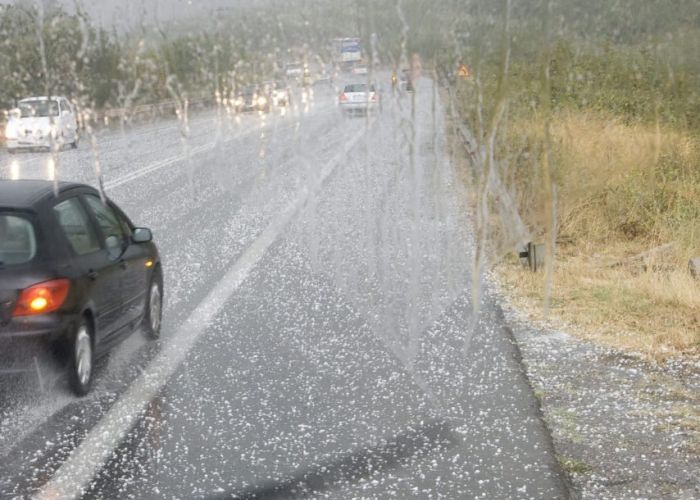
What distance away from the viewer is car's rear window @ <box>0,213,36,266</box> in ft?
19.1

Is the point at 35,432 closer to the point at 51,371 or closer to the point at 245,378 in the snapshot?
the point at 51,371

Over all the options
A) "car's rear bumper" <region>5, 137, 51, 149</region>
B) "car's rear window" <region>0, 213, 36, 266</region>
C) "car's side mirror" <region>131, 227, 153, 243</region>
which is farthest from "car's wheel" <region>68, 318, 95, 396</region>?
"car's rear bumper" <region>5, 137, 51, 149</region>

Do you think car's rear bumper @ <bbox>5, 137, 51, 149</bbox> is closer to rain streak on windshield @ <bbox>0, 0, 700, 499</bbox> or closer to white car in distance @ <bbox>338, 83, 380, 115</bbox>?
rain streak on windshield @ <bbox>0, 0, 700, 499</bbox>

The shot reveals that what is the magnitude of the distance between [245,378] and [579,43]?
1858 cm

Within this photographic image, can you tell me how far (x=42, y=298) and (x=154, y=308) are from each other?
195 cm

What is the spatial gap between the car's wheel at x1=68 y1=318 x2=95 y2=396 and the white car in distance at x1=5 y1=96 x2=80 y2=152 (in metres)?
23.0

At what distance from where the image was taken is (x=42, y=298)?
5645 mm

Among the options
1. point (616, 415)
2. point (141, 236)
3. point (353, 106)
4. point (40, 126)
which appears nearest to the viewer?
point (616, 415)

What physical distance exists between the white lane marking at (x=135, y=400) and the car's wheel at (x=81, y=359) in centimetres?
24

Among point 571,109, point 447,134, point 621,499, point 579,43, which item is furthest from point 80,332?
point 447,134

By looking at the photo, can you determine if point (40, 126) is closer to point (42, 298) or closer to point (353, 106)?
point (353, 106)

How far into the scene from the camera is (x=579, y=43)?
23.2 metres

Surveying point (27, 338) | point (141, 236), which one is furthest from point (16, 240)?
point (141, 236)

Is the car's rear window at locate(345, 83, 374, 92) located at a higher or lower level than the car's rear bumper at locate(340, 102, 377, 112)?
higher
